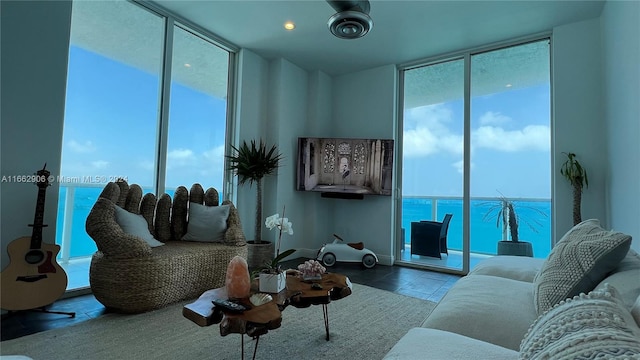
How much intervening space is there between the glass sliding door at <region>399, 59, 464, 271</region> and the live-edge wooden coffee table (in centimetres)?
296

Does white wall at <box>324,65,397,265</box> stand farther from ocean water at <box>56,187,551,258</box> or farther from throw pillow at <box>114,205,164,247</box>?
throw pillow at <box>114,205,164,247</box>

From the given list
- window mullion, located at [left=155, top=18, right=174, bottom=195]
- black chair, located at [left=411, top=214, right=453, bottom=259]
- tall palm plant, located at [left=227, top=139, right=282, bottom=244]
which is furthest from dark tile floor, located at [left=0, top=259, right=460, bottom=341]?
window mullion, located at [left=155, top=18, right=174, bottom=195]

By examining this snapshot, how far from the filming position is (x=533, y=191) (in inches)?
161

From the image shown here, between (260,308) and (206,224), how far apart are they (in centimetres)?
217

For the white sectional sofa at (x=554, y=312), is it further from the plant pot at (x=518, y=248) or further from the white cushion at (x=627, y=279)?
the plant pot at (x=518, y=248)

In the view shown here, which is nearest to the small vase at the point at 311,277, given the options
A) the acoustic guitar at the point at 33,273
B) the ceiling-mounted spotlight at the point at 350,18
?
the acoustic guitar at the point at 33,273

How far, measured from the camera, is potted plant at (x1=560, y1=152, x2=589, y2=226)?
3387 mm

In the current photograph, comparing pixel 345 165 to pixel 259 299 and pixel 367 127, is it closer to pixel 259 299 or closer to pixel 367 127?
pixel 367 127

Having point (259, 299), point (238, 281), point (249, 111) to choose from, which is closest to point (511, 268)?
point (259, 299)

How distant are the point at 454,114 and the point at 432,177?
977 mm

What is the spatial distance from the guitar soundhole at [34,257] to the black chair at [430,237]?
4388 millimetres

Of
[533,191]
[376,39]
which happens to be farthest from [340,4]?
[533,191]

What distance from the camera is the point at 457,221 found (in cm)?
458

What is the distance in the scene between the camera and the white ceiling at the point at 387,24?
352 cm
